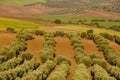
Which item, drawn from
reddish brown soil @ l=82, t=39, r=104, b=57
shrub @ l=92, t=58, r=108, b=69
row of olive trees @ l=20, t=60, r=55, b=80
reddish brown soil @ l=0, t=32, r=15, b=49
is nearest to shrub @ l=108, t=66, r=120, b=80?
shrub @ l=92, t=58, r=108, b=69

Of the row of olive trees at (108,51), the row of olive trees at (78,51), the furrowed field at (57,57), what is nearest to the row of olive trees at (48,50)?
the furrowed field at (57,57)

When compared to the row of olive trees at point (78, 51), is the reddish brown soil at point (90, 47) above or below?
below

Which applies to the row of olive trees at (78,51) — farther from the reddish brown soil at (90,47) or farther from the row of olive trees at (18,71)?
Answer: the row of olive trees at (18,71)

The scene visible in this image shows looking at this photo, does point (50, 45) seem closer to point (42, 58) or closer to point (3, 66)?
point (42, 58)

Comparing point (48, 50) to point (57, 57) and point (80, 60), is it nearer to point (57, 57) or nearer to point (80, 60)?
point (57, 57)

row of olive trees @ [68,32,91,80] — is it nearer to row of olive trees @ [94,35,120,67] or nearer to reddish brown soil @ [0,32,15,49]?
row of olive trees @ [94,35,120,67]

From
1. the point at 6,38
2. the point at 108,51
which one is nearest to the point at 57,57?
the point at 108,51

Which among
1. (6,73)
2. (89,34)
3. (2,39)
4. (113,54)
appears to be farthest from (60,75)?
(89,34)
